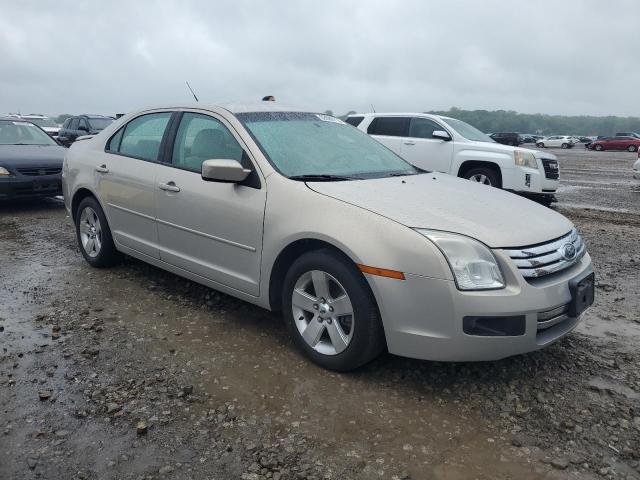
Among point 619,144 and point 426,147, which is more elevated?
point 426,147

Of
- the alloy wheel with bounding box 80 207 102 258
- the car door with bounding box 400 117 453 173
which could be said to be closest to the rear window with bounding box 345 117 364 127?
the car door with bounding box 400 117 453 173

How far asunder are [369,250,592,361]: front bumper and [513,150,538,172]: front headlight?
6933 mm

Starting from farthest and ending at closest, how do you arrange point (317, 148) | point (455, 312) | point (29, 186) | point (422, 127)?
point (422, 127)
point (29, 186)
point (317, 148)
point (455, 312)

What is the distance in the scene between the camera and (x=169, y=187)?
4125mm

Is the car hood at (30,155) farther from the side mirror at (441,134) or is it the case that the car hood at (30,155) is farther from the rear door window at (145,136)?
the side mirror at (441,134)

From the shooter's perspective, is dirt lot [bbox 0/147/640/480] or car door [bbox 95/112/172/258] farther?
car door [bbox 95/112/172/258]

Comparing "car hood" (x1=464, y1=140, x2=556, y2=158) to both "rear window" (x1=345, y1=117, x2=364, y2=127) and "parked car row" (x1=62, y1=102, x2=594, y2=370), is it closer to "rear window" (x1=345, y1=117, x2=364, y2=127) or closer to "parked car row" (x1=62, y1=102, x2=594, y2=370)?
"rear window" (x1=345, y1=117, x2=364, y2=127)

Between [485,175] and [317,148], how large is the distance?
6465 mm

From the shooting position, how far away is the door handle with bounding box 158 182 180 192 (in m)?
4.07

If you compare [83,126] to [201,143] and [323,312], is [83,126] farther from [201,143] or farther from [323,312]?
[323,312]

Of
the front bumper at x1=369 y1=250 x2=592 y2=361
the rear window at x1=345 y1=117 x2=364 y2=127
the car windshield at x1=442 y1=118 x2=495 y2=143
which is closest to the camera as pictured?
the front bumper at x1=369 y1=250 x2=592 y2=361

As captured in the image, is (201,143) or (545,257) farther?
(201,143)

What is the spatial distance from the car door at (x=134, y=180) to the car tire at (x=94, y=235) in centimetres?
18

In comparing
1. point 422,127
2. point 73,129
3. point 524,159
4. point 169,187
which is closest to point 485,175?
point 524,159
